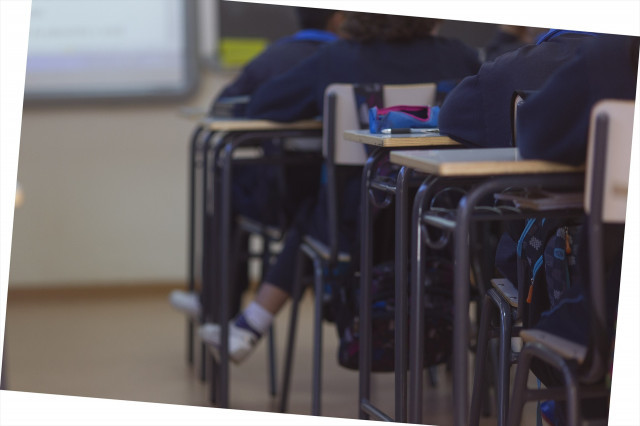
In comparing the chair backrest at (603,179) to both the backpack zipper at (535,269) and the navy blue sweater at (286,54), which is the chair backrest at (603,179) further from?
the navy blue sweater at (286,54)

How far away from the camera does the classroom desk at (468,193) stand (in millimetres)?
1484

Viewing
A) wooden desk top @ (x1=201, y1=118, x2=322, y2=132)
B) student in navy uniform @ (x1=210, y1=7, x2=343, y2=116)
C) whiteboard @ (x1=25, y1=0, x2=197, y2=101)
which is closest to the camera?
wooden desk top @ (x1=201, y1=118, x2=322, y2=132)

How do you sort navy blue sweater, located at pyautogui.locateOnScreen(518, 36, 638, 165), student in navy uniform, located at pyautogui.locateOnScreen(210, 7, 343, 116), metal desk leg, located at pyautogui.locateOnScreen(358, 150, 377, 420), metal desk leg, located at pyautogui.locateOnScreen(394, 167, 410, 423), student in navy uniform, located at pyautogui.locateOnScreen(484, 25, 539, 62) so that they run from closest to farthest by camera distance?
navy blue sweater, located at pyautogui.locateOnScreen(518, 36, 638, 165)
metal desk leg, located at pyautogui.locateOnScreen(394, 167, 410, 423)
metal desk leg, located at pyautogui.locateOnScreen(358, 150, 377, 420)
student in navy uniform, located at pyautogui.locateOnScreen(210, 7, 343, 116)
student in navy uniform, located at pyautogui.locateOnScreen(484, 25, 539, 62)

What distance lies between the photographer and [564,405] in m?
1.60

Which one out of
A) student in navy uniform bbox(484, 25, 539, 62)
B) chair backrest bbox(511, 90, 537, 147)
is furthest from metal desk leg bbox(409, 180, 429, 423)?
student in navy uniform bbox(484, 25, 539, 62)

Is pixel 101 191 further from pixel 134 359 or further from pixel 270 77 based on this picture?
pixel 270 77

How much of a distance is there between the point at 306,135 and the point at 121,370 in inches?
50.4

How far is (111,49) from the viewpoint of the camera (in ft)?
15.3

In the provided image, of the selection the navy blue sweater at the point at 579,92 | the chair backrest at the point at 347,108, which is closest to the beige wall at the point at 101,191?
the chair backrest at the point at 347,108

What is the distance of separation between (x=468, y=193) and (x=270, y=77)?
1.78m

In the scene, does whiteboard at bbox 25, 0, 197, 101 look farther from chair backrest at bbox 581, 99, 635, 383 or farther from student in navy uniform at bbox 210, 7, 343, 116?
chair backrest at bbox 581, 99, 635, 383

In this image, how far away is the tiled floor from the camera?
3.20 m

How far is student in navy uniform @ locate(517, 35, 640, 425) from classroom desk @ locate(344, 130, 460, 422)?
1.57ft

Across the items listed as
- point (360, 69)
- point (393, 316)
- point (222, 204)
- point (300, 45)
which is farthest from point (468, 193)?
point (300, 45)
